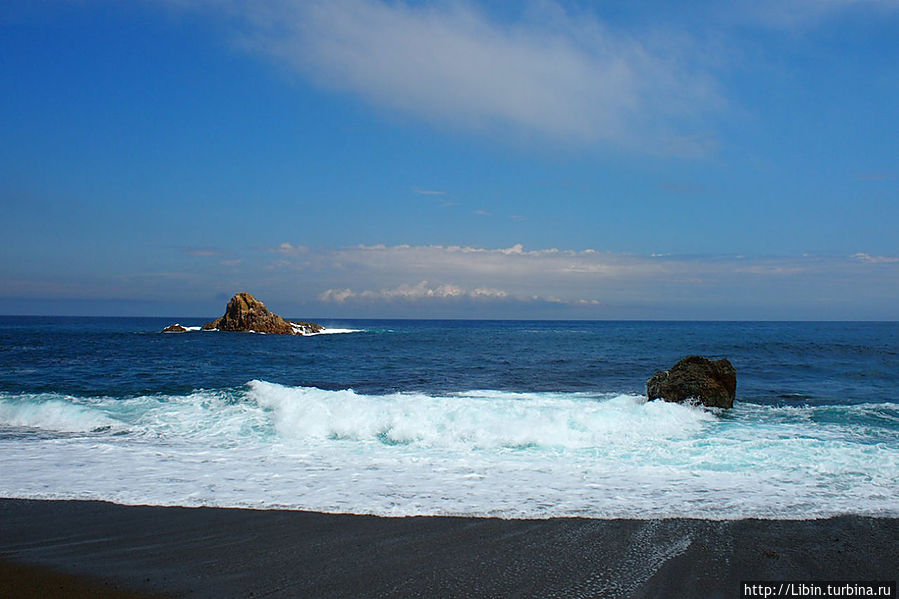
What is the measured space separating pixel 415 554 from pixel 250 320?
70.9 meters

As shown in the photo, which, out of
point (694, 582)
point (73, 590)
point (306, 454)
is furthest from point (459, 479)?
point (73, 590)

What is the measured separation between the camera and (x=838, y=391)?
19.4m

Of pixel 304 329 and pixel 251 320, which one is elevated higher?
pixel 251 320

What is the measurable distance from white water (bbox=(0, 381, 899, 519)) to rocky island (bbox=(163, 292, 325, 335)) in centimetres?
5611

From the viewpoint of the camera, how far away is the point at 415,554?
19.0ft

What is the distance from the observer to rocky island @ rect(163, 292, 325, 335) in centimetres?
7100

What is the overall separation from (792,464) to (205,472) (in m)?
10.2

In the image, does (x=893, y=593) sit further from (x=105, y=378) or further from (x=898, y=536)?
(x=105, y=378)

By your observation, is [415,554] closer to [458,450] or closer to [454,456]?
[454,456]

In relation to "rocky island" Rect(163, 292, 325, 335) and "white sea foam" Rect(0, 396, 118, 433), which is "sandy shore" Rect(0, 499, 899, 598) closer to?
"white sea foam" Rect(0, 396, 118, 433)

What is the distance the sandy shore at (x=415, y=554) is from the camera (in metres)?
Result: 5.10

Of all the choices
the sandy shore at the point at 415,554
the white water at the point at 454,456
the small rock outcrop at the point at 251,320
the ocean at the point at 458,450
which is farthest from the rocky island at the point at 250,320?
the sandy shore at the point at 415,554

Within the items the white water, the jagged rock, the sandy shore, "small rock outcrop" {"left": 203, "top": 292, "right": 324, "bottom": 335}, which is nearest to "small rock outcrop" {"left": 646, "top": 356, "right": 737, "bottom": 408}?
the white water

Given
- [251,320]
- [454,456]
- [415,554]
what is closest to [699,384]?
[454,456]
